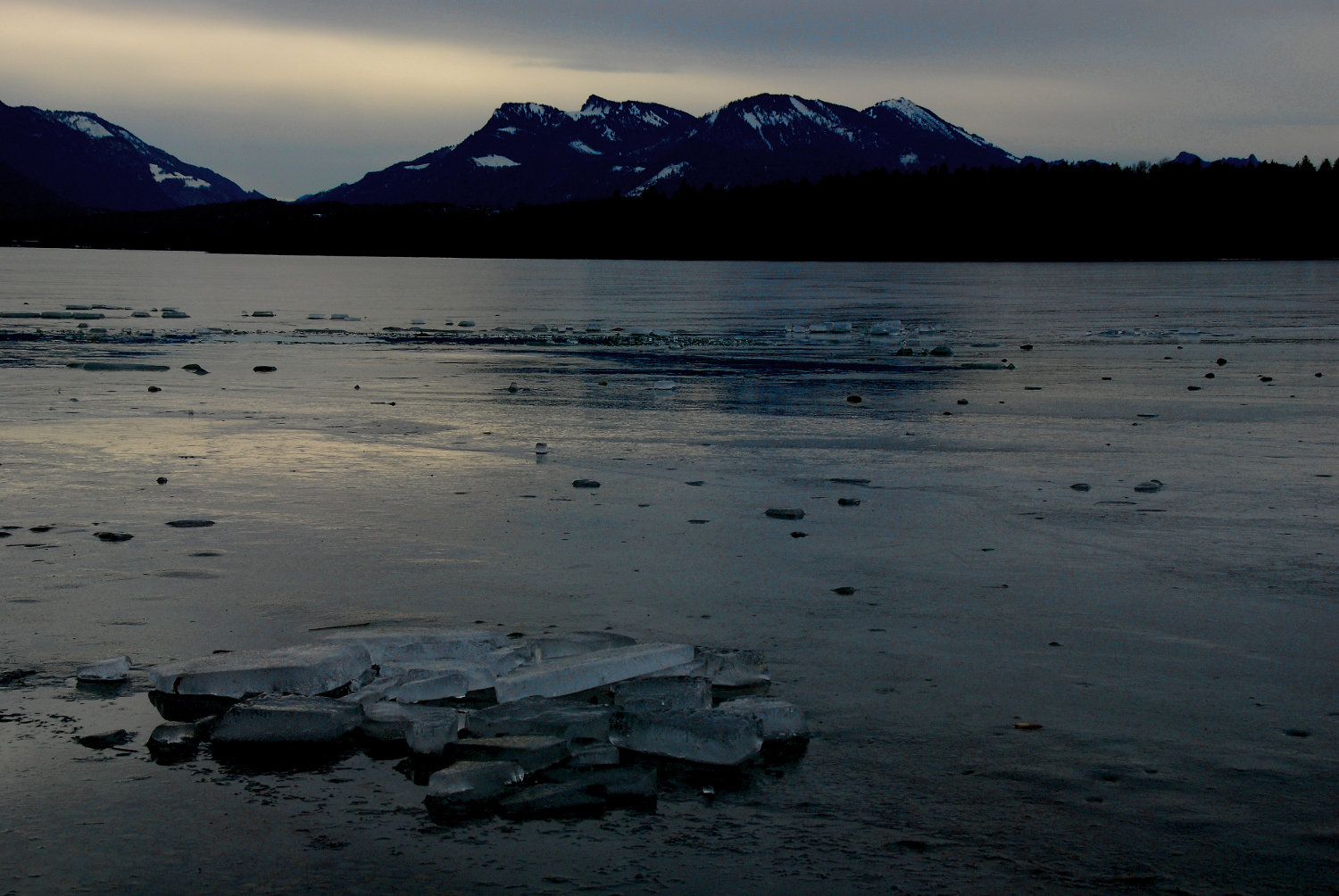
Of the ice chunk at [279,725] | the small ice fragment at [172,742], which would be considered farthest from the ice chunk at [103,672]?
the ice chunk at [279,725]

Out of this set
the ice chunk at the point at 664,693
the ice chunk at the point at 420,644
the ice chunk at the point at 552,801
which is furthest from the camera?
the ice chunk at the point at 420,644

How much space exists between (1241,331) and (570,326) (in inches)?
625

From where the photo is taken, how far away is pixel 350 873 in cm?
349

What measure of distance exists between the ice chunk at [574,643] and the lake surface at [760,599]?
1.01 ft

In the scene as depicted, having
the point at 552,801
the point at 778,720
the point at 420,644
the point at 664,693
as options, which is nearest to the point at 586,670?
the point at 664,693

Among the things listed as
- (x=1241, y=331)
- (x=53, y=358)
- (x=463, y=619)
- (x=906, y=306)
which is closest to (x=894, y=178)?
(x=906, y=306)

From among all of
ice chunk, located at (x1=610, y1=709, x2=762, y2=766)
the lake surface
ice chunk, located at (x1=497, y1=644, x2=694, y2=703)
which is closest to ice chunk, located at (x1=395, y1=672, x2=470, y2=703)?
ice chunk, located at (x1=497, y1=644, x2=694, y2=703)

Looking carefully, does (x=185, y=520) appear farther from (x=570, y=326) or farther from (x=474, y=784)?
(x=570, y=326)

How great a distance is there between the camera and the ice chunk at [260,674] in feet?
16.1

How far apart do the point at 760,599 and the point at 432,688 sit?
203cm

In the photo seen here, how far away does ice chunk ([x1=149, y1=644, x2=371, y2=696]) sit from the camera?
16.1 feet

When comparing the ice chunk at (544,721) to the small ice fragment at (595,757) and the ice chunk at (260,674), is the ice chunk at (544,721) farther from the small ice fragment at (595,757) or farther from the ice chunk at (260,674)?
the ice chunk at (260,674)

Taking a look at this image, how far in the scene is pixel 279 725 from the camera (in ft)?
14.9

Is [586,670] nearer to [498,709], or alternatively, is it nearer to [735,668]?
[498,709]
